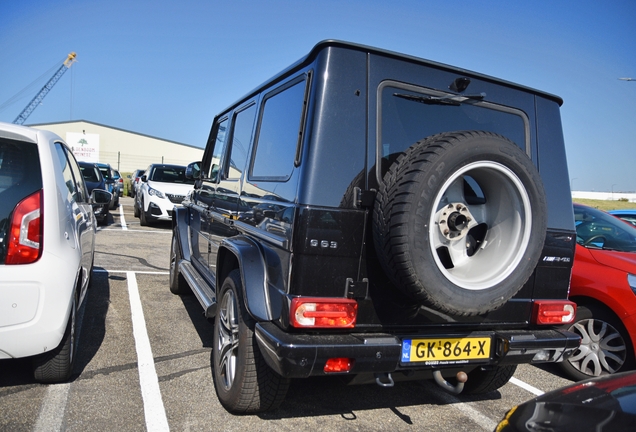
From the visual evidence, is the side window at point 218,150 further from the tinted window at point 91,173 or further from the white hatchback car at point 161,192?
the tinted window at point 91,173

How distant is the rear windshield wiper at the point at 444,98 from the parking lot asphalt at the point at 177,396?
1.94m

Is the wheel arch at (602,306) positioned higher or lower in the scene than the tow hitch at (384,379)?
higher

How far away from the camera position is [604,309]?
14.0ft

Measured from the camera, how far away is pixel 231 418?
3000mm

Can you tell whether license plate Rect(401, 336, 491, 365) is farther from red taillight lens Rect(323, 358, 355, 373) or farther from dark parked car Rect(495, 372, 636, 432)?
dark parked car Rect(495, 372, 636, 432)

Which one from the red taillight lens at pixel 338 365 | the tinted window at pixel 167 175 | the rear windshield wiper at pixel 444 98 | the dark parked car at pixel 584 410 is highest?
the rear windshield wiper at pixel 444 98

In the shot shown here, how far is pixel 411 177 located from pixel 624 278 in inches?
109

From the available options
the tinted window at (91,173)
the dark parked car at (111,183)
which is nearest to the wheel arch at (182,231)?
the tinted window at (91,173)

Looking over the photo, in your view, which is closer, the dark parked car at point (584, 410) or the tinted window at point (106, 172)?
the dark parked car at point (584, 410)

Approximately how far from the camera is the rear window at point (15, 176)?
9.37ft

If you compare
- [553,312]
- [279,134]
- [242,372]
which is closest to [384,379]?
[242,372]

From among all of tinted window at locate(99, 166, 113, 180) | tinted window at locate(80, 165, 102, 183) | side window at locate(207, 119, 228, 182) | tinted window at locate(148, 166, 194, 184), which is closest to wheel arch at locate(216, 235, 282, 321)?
side window at locate(207, 119, 228, 182)

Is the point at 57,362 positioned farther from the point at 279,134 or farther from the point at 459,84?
the point at 459,84

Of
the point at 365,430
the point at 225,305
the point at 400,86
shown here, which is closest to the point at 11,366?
the point at 225,305
